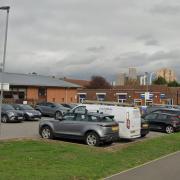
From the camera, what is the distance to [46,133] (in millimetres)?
21125

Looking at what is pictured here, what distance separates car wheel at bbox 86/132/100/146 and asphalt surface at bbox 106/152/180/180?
4082 millimetres

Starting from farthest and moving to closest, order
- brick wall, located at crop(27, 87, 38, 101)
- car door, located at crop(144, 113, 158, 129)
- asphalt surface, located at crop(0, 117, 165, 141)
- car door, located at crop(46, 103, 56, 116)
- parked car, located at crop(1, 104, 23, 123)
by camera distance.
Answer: brick wall, located at crop(27, 87, 38, 101)
car door, located at crop(46, 103, 56, 116)
parked car, located at crop(1, 104, 23, 123)
car door, located at crop(144, 113, 158, 129)
asphalt surface, located at crop(0, 117, 165, 141)

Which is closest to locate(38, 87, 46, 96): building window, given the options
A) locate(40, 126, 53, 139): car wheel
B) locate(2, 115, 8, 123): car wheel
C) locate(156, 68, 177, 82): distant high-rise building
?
locate(2, 115, 8, 123): car wheel

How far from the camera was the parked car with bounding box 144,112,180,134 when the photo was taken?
3034 cm

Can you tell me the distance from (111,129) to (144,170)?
20.5 ft

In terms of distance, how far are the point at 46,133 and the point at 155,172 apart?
9201mm

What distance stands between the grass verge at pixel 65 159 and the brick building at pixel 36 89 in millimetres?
40916

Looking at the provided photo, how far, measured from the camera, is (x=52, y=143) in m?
18.3

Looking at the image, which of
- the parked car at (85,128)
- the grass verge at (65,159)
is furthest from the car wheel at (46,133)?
the grass verge at (65,159)

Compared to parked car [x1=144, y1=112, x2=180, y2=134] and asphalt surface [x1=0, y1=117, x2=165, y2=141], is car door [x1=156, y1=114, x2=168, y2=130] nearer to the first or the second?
parked car [x1=144, y1=112, x2=180, y2=134]

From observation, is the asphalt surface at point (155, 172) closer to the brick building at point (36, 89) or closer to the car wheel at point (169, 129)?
the car wheel at point (169, 129)

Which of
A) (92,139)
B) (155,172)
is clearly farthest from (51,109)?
(155,172)

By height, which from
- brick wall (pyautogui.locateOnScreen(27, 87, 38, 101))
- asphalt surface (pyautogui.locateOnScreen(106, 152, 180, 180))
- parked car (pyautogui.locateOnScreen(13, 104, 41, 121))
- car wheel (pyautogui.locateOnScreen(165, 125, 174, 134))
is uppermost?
brick wall (pyautogui.locateOnScreen(27, 87, 38, 101))

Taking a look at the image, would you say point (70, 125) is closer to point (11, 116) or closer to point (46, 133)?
point (46, 133)
